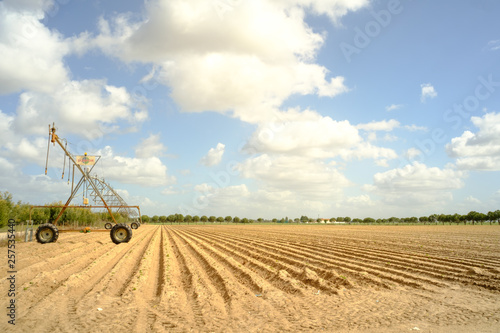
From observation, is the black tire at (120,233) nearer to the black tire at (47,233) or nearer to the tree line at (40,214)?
the black tire at (47,233)

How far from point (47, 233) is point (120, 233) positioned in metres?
4.12

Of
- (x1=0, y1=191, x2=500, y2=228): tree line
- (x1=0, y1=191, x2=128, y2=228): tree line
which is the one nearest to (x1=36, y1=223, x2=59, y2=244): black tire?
(x1=0, y1=191, x2=500, y2=228): tree line

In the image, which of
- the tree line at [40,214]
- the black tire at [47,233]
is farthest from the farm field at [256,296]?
the tree line at [40,214]

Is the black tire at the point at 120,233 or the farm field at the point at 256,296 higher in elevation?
the black tire at the point at 120,233

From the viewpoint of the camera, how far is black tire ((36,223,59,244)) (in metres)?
19.8

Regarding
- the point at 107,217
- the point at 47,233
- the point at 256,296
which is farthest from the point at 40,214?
the point at 256,296

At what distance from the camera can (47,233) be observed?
2008cm

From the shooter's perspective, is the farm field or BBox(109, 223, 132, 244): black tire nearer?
the farm field

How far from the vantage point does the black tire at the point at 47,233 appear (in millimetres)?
19792

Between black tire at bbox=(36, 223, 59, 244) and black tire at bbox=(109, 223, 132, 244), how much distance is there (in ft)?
10.6

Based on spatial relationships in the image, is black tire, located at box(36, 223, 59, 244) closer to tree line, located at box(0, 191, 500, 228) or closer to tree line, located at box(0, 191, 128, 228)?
tree line, located at box(0, 191, 500, 228)

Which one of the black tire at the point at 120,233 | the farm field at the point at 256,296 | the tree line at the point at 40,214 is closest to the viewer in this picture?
the farm field at the point at 256,296

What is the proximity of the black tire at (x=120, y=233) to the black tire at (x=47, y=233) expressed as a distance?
322 cm

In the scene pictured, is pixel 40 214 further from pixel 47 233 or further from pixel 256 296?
pixel 256 296
